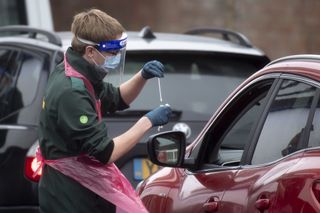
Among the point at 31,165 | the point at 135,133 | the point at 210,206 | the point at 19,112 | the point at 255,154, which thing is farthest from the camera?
the point at 19,112

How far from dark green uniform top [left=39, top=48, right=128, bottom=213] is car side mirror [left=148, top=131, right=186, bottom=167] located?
0.78 ft

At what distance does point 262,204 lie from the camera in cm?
454

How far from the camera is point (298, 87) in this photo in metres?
4.78

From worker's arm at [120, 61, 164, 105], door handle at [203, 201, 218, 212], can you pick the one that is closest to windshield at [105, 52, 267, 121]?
worker's arm at [120, 61, 164, 105]

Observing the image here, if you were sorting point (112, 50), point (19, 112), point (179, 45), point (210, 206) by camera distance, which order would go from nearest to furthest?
point (210, 206)
point (112, 50)
point (19, 112)
point (179, 45)

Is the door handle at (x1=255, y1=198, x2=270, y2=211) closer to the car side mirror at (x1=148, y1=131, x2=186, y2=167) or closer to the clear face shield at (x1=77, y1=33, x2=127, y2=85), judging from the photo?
the car side mirror at (x1=148, y1=131, x2=186, y2=167)

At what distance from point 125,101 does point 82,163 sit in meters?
0.65

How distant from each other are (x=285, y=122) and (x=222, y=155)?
0.82m

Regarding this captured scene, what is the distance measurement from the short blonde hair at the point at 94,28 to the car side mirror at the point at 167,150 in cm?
53

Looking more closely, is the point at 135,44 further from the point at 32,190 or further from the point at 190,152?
the point at 190,152

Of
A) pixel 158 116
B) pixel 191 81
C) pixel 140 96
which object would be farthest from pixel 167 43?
pixel 158 116

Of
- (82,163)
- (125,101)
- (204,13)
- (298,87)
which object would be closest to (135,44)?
(125,101)

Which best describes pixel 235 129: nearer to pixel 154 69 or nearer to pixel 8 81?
pixel 154 69

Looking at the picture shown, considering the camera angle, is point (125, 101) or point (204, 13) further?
point (204, 13)
